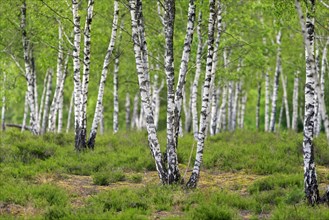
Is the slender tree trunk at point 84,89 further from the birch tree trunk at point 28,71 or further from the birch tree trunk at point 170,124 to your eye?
the birch tree trunk at point 170,124

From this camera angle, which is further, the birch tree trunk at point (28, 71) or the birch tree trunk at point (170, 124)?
the birch tree trunk at point (28, 71)

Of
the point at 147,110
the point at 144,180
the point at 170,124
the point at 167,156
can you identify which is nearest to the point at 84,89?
the point at 144,180

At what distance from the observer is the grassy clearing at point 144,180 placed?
949 cm

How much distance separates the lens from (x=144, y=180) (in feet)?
44.2

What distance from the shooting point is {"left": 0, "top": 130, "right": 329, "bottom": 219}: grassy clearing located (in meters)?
9.49

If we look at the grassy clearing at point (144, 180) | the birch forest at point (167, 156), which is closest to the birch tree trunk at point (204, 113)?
the birch forest at point (167, 156)

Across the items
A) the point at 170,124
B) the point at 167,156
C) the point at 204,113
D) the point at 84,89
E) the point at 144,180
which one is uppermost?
the point at 84,89

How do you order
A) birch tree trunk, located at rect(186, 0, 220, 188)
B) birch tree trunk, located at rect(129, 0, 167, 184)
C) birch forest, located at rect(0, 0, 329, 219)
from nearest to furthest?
birch forest, located at rect(0, 0, 329, 219) → birch tree trunk, located at rect(186, 0, 220, 188) → birch tree trunk, located at rect(129, 0, 167, 184)

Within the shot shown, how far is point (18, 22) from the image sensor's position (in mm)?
21625

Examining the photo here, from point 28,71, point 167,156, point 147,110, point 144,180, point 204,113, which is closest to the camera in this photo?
point 204,113

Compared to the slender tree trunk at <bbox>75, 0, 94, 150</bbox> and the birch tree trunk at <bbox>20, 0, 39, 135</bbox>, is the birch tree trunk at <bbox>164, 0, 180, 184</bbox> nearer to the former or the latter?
the slender tree trunk at <bbox>75, 0, 94, 150</bbox>

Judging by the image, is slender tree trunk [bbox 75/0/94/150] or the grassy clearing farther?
slender tree trunk [bbox 75/0/94/150]

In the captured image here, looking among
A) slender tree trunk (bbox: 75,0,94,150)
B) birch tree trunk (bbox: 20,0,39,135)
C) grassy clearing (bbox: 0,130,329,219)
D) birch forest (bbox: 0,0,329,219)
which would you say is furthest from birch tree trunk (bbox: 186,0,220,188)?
birch tree trunk (bbox: 20,0,39,135)

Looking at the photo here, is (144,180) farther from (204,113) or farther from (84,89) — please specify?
(84,89)
